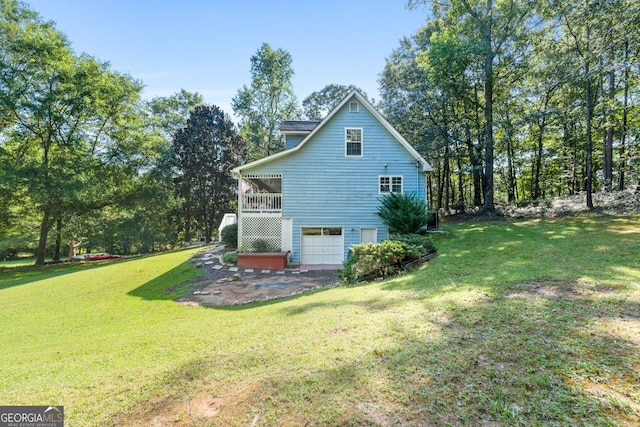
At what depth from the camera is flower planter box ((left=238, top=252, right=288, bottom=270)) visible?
533 inches

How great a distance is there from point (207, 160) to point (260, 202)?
1468 centimetres

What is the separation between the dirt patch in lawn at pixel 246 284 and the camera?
8719mm

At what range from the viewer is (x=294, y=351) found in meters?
3.70

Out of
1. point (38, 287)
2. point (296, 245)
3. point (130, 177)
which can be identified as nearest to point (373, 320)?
point (296, 245)

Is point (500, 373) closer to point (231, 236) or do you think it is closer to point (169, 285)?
point (169, 285)

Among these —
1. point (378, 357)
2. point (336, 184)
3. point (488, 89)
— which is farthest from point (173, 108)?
point (378, 357)

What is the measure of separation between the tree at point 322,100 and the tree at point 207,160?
938 cm

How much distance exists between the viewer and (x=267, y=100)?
27.3 meters

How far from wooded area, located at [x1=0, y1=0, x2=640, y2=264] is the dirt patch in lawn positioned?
1241 cm

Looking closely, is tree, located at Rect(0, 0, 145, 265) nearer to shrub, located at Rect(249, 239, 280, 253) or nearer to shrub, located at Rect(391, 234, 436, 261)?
shrub, located at Rect(249, 239, 280, 253)

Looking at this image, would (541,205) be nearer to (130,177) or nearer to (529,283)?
(529,283)

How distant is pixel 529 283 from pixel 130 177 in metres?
26.6
